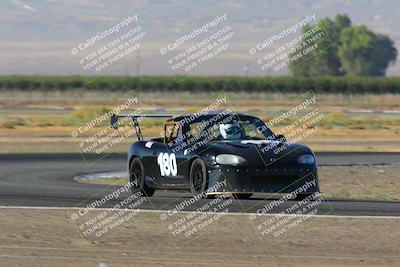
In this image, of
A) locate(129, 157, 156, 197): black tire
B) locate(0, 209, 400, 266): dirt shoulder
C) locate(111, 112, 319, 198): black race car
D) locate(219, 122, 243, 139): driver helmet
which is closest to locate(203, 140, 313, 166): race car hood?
locate(111, 112, 319, 198): black race car

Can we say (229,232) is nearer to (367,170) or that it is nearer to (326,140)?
(367,170)

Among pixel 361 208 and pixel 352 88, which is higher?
pixel 361 208

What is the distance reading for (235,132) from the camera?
18.8 metres

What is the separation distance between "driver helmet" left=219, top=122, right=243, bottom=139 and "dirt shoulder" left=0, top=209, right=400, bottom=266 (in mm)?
3124

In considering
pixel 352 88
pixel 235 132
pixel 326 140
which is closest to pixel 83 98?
pixel 352 88

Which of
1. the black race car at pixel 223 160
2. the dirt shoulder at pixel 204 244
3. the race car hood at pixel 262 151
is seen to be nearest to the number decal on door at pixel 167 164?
the black race car at pixel 223 160

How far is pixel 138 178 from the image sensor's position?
64.8 feet

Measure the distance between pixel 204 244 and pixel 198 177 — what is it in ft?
16.5

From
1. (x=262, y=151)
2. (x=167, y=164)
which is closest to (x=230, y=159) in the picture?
(x=262, y=151)

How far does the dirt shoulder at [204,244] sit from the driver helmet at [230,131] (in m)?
3.12

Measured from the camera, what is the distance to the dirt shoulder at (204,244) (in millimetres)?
11688

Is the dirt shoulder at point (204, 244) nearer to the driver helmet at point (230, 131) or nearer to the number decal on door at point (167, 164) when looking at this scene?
the number decal on door at point (167, 164)

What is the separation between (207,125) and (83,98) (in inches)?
4302

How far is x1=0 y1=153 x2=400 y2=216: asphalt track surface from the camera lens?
1755 centimetres
